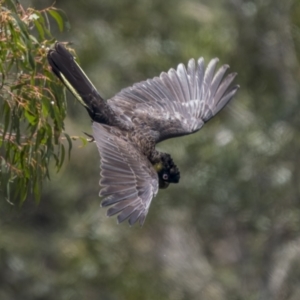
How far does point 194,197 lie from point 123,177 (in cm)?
705

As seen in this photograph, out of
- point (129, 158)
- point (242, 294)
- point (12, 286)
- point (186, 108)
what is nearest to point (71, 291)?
point (12, 286)

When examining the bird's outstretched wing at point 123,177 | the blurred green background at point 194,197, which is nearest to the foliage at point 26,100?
the bird's outstretched wing at point 123,177

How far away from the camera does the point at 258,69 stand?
13.3m

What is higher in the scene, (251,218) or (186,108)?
(186,108)

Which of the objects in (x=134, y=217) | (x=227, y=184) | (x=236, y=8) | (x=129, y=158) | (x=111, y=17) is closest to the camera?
(x=134, y=217)

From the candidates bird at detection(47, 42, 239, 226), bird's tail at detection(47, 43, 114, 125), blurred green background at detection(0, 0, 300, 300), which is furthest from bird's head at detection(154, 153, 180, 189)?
blurred green background at detection(0, 0, 300, 300)

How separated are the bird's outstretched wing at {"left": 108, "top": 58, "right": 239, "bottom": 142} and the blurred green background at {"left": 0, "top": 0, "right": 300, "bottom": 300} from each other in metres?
4.61

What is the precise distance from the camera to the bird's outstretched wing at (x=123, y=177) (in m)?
5.34

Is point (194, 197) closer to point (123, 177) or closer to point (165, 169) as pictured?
point (165, 169)

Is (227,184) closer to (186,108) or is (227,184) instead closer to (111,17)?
(111,17)

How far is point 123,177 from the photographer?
18.4 ft

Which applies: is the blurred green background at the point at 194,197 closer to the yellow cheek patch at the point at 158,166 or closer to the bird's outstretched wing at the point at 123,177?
the yellow cheek patch at the point at 158,166

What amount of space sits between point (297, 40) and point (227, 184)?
201 centimetres

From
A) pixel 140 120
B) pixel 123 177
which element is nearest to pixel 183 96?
pixel 140 120
